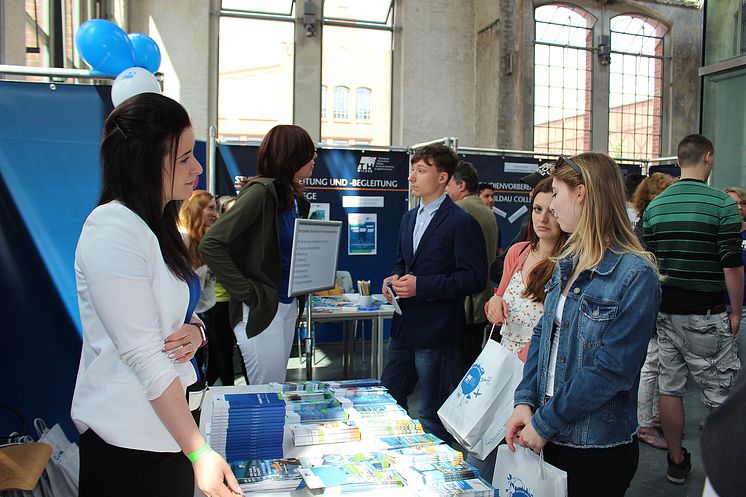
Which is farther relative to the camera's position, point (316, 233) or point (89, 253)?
point (316, 233)

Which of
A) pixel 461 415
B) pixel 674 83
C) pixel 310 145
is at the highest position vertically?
pixel 674 83

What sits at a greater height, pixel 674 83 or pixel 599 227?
pixel 674 83

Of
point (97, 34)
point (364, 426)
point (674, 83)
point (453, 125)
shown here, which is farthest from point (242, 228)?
point (674, 83)

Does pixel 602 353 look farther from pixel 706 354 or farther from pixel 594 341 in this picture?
pixel 706 354

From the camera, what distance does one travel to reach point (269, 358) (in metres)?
2.61

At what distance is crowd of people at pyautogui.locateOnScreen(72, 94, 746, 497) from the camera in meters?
1.17

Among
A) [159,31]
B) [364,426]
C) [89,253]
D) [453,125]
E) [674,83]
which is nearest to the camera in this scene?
[89,253]

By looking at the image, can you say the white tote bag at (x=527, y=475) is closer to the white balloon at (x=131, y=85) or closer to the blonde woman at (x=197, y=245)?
the white balloon at (x=131, y=85)

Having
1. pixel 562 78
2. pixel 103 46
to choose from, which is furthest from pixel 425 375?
pixel 562 78

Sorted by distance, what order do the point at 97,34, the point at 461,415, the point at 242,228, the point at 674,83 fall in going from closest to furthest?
the point at 461,415
the point at 242,228
the point at 97,34
the point at 674,83

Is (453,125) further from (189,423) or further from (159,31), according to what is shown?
(189,423)

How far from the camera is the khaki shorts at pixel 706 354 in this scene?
321cm

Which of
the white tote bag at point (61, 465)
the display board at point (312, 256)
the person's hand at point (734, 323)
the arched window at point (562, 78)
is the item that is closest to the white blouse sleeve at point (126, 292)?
the display board at point (312, 256)

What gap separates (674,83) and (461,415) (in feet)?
43.2
